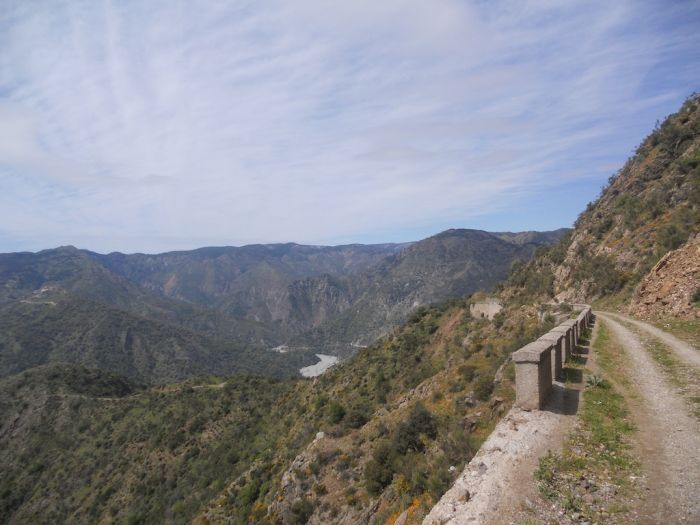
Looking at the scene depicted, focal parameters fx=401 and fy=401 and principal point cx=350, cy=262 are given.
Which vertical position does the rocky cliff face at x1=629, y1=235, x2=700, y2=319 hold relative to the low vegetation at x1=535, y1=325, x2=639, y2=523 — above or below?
above

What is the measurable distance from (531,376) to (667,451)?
2.28m

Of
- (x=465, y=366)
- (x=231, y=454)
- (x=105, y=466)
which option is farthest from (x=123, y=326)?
(x=465, y=366)

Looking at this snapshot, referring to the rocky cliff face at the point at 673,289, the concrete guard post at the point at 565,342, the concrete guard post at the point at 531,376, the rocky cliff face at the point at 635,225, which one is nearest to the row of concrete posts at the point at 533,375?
the concrete guard post at the point at 531,376

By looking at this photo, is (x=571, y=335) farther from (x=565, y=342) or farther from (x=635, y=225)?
(x=635, y=225)

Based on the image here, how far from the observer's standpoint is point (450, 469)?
819 centimetres

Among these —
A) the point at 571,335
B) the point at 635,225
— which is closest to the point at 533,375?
the point at 571,335

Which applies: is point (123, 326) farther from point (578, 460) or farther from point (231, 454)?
point (578, 460)

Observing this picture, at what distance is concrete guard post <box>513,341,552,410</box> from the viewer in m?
7.65

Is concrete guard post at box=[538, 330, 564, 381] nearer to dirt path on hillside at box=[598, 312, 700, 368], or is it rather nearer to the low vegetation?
the low vegetation

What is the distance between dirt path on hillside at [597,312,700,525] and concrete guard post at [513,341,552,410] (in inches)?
63.8

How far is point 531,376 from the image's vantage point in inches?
308

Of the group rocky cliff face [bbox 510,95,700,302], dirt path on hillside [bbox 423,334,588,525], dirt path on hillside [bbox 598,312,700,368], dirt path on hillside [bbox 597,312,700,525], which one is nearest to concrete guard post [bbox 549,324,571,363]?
dirt path on hillside [bbox 597,312,700,525]

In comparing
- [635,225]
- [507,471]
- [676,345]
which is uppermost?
[635,225]

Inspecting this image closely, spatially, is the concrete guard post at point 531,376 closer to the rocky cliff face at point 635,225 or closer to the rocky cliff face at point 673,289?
the rocky cliff face at point 673,289
